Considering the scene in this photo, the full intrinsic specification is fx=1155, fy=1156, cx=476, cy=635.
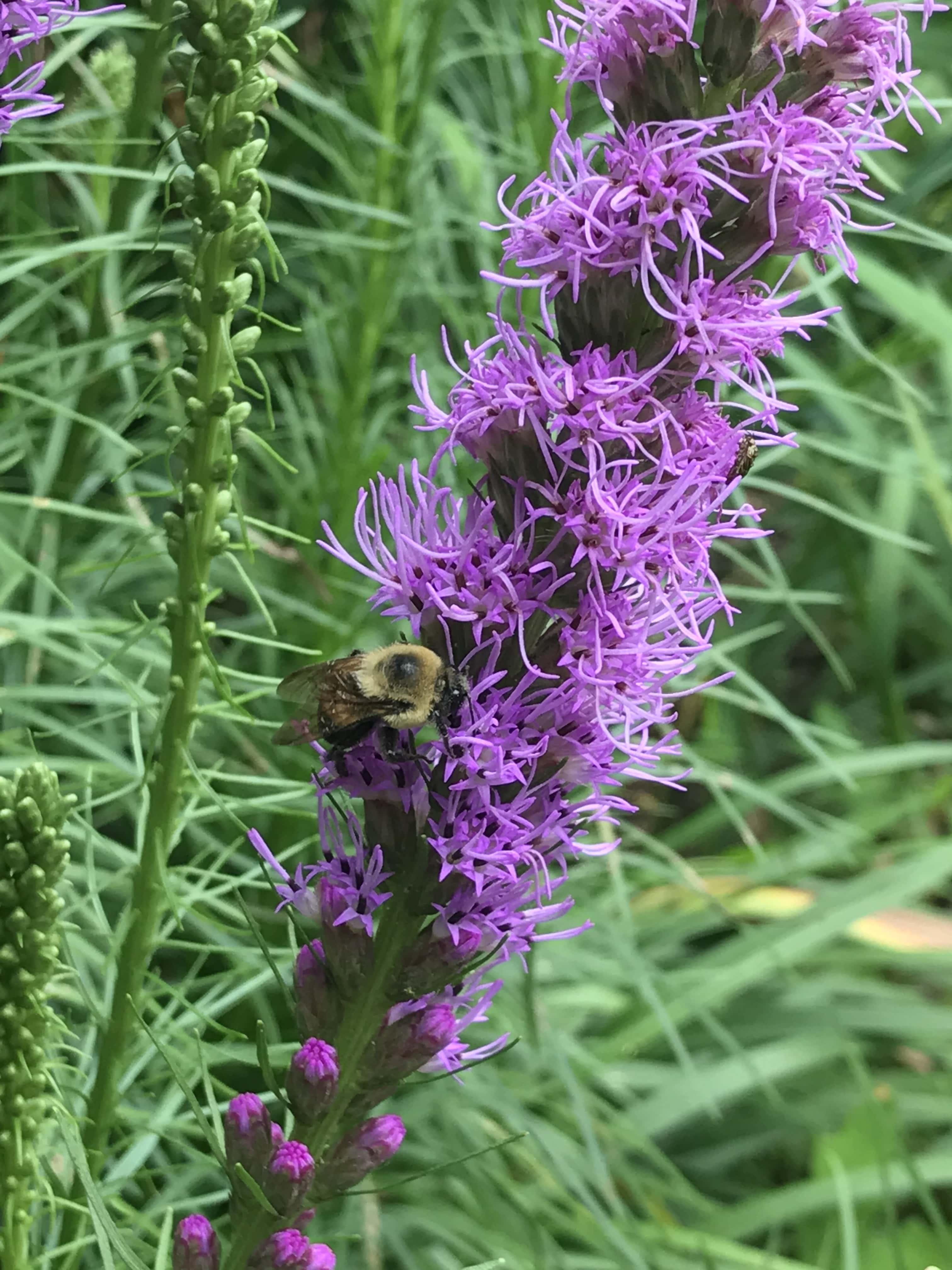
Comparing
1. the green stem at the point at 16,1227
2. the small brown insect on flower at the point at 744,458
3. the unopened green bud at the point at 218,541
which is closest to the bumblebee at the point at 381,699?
the unopened green bud at the point at 218,541

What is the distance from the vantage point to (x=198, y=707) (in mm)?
830

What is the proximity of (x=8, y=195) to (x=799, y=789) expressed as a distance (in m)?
1.98

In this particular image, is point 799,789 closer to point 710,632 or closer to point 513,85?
point 513,85

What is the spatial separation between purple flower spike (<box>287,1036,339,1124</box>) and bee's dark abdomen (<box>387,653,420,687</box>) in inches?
8.8

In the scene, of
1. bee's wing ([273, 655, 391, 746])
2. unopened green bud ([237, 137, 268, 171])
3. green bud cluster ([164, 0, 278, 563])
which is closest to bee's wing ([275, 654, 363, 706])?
bee's wing ([273, 655, 391, 746])

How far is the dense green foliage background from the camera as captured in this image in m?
1.13

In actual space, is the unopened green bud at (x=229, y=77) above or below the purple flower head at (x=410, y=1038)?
above

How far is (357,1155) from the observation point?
2.39ft

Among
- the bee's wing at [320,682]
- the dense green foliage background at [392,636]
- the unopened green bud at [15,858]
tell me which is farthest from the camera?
the dense green foliage background at [392,636]

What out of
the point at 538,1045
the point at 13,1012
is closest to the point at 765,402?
the point at 13,1012

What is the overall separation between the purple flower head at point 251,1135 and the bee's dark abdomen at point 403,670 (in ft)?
0.86

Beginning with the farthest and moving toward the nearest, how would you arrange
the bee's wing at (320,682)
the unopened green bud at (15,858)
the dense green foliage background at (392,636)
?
the dense green foliage background at (392,636) < the bee's wing at (320,682) < the unopened green bud at (15,858)

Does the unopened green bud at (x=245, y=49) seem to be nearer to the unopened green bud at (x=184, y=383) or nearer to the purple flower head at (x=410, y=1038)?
the unopened green bud at (x=184, y=383)

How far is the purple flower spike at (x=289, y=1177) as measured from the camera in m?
0.68
